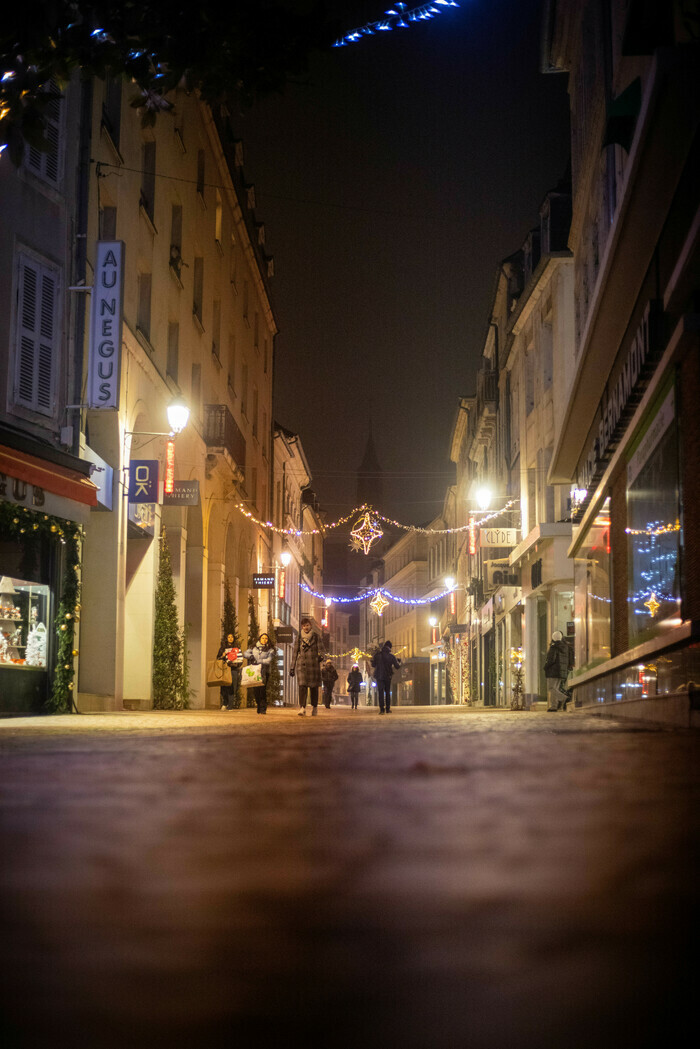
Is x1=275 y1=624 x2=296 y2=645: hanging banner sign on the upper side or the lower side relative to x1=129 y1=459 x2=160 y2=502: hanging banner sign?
lower

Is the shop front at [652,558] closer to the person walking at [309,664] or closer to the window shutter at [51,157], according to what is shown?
the person walking at [309,664]

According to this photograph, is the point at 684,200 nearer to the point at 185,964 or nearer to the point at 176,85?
the point at 176,85

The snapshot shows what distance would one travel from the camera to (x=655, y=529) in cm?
1330

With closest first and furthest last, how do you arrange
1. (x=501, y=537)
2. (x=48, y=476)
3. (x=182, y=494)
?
(x=48, y=476), (x=182, y=494), (x=501, y=537)

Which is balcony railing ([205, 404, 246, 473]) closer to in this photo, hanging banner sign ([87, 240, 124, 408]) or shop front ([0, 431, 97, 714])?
hanging banner sign ([87, 240, 124, 408])

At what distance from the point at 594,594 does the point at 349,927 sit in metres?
20.0

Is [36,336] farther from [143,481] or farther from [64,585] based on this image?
[64,585]

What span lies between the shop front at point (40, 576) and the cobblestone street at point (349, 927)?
14.4 m

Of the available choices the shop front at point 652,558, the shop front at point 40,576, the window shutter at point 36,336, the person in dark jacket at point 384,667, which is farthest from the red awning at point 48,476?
the person in dark jacket at point 384,667

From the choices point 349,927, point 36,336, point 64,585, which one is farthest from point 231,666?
point 349,927

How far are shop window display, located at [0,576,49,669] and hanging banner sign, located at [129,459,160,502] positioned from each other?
2.80 m

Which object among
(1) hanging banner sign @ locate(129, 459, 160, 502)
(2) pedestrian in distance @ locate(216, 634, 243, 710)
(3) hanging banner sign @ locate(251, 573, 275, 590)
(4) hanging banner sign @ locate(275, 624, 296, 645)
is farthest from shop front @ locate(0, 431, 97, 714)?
Answer: (4) hanging banner sign @ locate(275, 624, 296, 645)

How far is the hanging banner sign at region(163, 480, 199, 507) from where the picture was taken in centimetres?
2275

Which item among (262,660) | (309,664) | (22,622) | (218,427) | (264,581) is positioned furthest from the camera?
(264,581)
